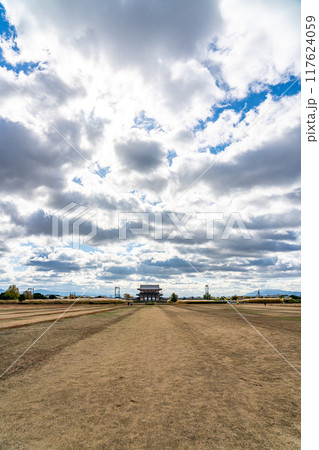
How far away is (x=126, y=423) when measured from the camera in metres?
5.00

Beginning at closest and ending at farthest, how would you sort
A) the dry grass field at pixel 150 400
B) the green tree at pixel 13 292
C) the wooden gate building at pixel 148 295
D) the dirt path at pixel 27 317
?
1. the dry grass field at pixel 150 400
2. the dirt path at pixel 27 317
3. the green tree at pixel 13 292
4. the wooden gate building at pixel 148 295

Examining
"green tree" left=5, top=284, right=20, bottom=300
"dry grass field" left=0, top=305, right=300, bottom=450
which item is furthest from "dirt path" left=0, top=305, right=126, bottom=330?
"green tree" left=5, top=284, right=20, bottom=300

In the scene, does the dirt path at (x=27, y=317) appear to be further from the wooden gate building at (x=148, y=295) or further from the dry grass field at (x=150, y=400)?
the wooden gate building at (x=148, y=295)

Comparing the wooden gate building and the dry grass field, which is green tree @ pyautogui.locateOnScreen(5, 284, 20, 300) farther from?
the dry grass field

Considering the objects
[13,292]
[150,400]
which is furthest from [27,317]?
[13,292]

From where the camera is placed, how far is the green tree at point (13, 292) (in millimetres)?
127537

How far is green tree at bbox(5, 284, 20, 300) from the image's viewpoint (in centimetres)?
12754

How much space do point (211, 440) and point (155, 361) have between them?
565 centimetres

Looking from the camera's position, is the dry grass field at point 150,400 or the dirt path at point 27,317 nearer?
the dry grass field at point 150,400

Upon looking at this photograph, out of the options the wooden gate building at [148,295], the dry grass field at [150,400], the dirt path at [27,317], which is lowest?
the wooden gate building at [148,295]

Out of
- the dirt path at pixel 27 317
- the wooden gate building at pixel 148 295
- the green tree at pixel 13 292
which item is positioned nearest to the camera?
the dirt path at pixel 27 317

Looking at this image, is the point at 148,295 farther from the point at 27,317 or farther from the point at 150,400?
the point at 150,400

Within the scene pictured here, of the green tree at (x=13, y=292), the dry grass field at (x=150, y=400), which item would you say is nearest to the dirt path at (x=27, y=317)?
the dry grass field at (x=150, y=400)
